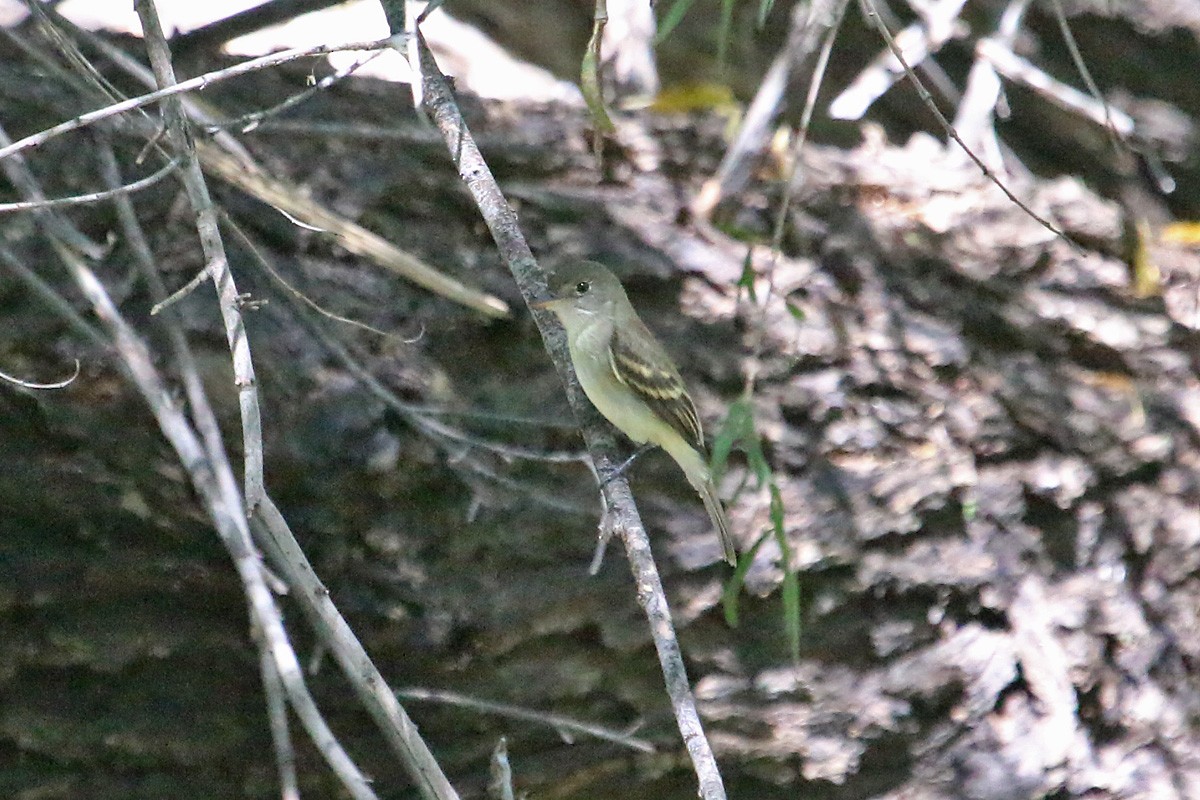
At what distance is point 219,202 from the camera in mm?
3133

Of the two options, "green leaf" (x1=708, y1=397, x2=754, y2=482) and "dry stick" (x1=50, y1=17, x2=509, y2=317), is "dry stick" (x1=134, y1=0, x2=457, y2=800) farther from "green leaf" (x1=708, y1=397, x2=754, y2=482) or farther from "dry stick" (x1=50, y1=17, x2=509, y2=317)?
"green leaf" (x1=708, y1=397, x2=754, y2=482)

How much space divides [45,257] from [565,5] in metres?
2.22

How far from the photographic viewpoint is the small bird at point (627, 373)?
3.27 metres

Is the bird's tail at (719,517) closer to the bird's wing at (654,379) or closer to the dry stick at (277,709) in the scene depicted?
the bird's wing at (654,379)

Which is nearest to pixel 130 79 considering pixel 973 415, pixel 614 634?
pixel 614 634

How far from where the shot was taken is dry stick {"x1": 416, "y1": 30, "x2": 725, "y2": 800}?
1980 millimetres

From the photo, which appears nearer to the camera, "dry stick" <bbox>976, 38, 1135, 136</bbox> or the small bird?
the small bird

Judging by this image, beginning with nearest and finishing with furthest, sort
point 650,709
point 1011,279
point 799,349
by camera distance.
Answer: point 650,709 < point 799,349 < point 1011,279

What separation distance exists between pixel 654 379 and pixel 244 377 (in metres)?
1.73

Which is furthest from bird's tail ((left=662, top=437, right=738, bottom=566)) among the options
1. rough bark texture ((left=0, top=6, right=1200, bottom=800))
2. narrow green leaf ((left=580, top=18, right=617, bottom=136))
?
narrow green leaf ((left=580, top=18, right=617, bottom=136))

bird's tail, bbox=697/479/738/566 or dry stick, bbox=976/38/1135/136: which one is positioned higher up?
dry stick, bbox=976/38/1135/136

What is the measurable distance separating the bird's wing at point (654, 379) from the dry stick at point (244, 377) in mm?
1476

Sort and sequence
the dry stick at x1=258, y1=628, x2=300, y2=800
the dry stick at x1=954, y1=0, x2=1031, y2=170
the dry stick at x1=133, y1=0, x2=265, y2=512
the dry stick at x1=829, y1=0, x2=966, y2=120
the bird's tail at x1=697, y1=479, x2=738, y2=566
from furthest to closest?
the dry stick at x1=954, y1=0, x2=1031, y2=170
the dry stick at x1=829, y1=0, x2=966, y2=120
the bird's tail at x1=697, y1=479, x2=738, y2=566
the dry stick at x1=258, y1=628, x2=300, y2=800
the dry stick at x1=133, y1=0, x2=265, y2=512

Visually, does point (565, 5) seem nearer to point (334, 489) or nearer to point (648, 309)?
point (648, 309)
